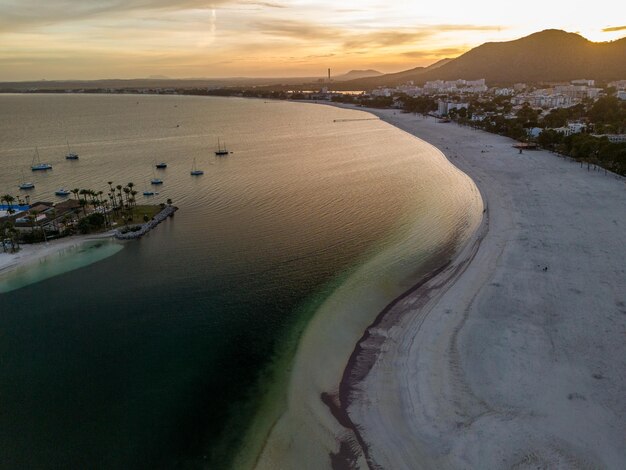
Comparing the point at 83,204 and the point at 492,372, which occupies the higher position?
the point at 83,204

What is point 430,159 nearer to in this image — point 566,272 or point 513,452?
point 566,272

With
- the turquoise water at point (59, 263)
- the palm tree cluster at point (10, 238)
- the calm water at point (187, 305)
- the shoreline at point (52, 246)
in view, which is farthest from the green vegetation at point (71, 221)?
the calm water at point (187, 305)

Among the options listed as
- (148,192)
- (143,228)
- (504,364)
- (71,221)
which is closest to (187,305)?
(143,228)

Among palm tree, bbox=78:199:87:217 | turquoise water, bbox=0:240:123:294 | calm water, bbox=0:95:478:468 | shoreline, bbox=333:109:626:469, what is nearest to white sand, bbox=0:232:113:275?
turquoise water, bbox=0:240:123:294

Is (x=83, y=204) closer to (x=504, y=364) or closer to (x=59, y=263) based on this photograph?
(x=59, y=263)

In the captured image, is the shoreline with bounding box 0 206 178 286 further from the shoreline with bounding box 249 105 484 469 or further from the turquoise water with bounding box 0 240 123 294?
the shoreline with bounding box 249 105 484 469

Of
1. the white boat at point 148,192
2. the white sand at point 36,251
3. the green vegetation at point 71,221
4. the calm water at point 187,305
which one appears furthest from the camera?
the white boat at point 148,192

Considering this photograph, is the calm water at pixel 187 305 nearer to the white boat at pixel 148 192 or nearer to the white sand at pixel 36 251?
the white boat at pixel 148 192
